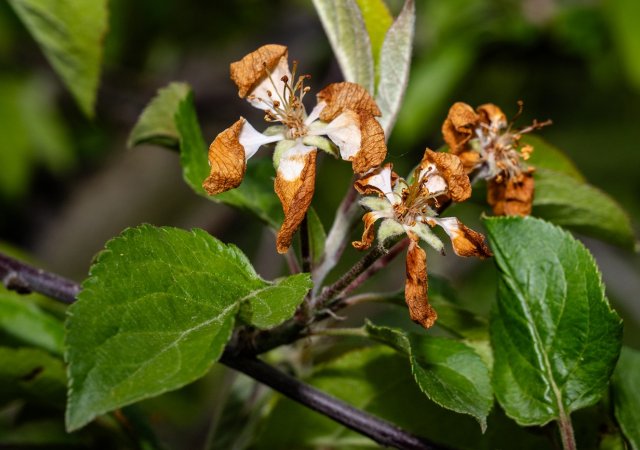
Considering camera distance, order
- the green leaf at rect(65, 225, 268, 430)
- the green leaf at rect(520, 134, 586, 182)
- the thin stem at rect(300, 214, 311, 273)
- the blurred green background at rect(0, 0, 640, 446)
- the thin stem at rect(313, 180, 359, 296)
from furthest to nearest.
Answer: the blurred green background at rect(0, 0, 640, 446) → the green leaf at rect(520, 134, 586, 182) → the thin stem at rect(313, 180, 359, 296) → the thin stem at rect(300, 214, 311, 273) → the green leaf at rect(65, 225, 268, 430)

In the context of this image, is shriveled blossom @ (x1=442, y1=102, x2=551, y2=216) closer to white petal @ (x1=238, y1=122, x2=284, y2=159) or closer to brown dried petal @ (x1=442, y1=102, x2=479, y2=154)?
brown dried petal @ (x1=442, y1=102, x2=479, y2=154)

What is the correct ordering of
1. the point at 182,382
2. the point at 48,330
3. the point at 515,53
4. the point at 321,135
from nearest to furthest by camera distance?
the point at 182,382
the point at 321,135
the point at 48,330
the point at 515,53

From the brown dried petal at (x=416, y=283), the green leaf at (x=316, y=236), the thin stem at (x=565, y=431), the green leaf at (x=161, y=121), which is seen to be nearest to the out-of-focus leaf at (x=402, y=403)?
the thin stem at (x=565, y=431)

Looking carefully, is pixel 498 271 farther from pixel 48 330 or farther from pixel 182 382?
pixel 48 330

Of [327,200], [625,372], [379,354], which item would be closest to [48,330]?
[379,354]

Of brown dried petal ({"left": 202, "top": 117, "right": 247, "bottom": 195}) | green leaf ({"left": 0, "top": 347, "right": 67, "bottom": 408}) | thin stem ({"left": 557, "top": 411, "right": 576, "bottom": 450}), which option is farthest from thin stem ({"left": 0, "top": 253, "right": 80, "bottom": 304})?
thin stem ({"left": 557, "top": 411, "right": 576, "bottom": 450})

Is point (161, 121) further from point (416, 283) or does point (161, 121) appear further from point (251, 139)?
point (416, 283)
